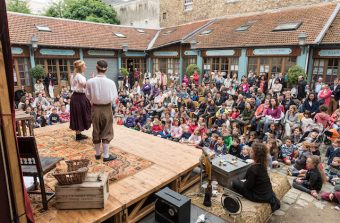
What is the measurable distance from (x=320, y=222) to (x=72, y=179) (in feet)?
11.4

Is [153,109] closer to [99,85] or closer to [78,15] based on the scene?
[99,85]

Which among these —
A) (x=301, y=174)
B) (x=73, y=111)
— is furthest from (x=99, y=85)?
(x=301, y=174)

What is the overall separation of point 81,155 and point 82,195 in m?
1.53

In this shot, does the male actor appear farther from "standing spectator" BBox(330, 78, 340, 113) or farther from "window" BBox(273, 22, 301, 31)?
"window" BBox(273, 22, 301, 31)

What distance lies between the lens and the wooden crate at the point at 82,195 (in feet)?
9.02

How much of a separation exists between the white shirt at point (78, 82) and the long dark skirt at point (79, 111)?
0.40ft

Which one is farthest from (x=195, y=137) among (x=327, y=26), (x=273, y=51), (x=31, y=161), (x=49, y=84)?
(x=49, y=84)

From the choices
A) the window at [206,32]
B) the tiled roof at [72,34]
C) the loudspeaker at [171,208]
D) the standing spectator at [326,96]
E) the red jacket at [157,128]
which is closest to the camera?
the loudspeaker at [171,208]

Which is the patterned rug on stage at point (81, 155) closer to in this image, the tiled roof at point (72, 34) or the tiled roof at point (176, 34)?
the tiled roof at point (72, 34)

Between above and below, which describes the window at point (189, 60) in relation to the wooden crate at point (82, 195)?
above

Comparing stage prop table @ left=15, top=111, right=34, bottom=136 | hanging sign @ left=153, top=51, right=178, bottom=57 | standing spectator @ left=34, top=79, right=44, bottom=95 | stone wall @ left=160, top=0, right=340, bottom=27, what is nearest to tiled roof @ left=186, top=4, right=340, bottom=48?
stone wall @ left=160, top=0, right=340, bottom=27

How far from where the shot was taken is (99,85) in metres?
3.62

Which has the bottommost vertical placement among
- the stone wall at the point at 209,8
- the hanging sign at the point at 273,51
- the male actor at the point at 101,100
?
the male actor at the point at 101,100

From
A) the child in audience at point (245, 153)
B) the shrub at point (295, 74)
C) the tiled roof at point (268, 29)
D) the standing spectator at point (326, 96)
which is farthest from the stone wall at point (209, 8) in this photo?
the child in audience at point (245, 153)
